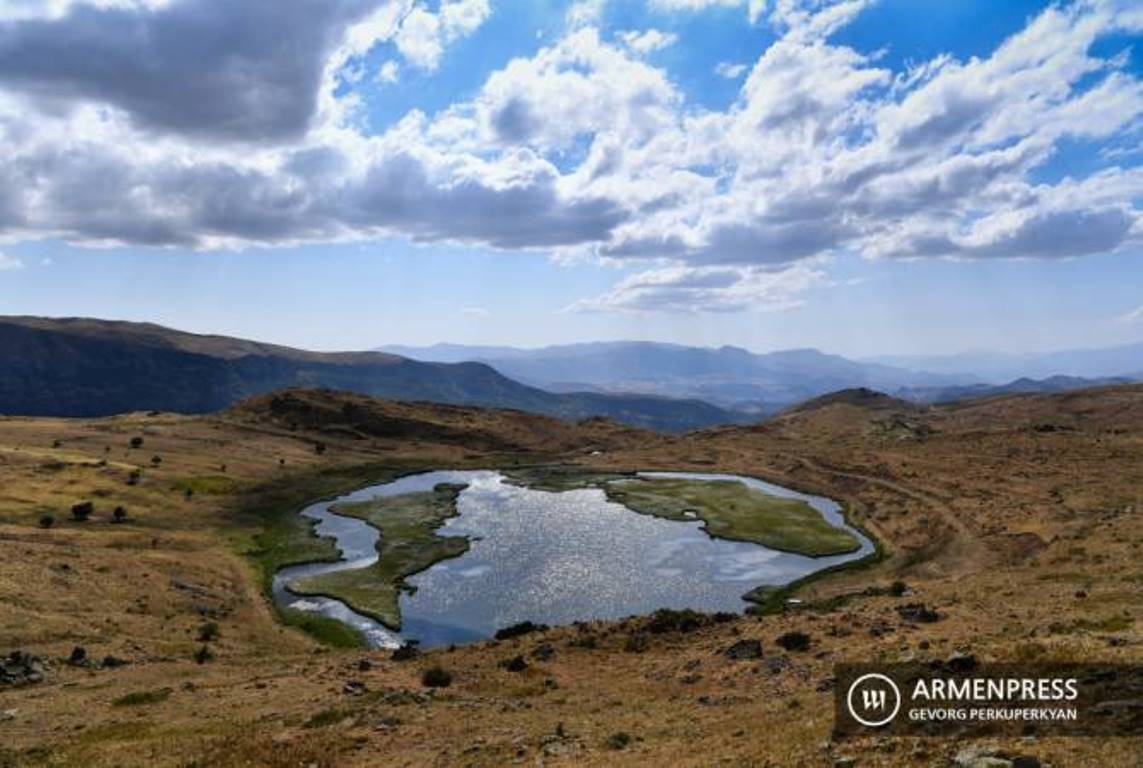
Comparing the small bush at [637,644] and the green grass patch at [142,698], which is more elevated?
the small bush at [637,644]

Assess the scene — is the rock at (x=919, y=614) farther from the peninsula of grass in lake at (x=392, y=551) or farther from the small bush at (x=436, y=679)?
the peninsula of grass in lake at (x=392, y=551)

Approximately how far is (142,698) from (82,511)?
2598 inches

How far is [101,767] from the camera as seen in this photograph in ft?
100

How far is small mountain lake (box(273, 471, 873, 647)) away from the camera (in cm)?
7094

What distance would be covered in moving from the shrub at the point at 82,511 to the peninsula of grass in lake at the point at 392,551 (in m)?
33.2

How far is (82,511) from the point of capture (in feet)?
306

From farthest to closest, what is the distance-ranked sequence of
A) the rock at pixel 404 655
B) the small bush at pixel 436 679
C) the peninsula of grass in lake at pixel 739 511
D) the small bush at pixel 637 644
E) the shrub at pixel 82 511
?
the peninsula of grass in lake at pixel 739 511, the shrub at pixel 82 511, the rock at pixel 404 655, the small bush at pixel 637 644, the small bush at pixel 436 679

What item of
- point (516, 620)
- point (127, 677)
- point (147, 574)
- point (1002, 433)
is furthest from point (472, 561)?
point (1002, 433)

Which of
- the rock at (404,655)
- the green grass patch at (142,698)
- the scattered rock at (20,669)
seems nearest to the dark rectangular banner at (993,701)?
the rock at (404,655)

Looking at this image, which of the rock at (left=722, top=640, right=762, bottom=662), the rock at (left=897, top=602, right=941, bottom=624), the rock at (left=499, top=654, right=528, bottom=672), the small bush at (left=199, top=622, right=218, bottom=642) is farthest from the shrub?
the rock at (left=897, top=602, right=941, bottom=624)

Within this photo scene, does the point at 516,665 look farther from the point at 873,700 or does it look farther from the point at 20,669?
the point at 20,669

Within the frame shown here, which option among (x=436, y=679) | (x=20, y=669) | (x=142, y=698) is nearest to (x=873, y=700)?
(x=436, y=679)

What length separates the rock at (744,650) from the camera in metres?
41.3

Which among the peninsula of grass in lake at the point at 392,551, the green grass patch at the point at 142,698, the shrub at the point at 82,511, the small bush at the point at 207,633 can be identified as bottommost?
the peninsula of grass in lake at the point at 392,551
